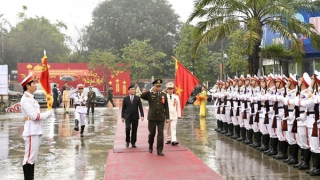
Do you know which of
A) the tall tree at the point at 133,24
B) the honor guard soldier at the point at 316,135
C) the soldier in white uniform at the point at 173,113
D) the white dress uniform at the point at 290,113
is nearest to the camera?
the honor guard soldier at the point at 316,135

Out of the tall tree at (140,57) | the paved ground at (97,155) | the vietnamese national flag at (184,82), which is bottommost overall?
the paved ground at (97,155)

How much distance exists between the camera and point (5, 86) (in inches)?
1082

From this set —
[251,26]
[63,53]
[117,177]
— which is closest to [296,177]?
[117,177]

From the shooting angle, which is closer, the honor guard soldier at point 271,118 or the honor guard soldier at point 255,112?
the honor guard soldier at point 271,118

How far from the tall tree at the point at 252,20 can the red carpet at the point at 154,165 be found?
664 cm

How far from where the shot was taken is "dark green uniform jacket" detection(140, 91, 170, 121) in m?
11.1

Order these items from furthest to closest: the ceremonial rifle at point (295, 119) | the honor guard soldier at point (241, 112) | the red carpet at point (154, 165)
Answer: the honor guard soldier at point (241, 112)
the ceremonial rifle at point (295, 119)
the red carpet at point (154, 165)

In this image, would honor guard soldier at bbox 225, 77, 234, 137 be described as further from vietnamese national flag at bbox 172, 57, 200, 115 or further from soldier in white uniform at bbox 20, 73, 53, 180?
soldier in white uniform at bbox 20, 73, 53, 180

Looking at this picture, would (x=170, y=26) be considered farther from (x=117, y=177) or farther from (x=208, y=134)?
(x=117, y=177)

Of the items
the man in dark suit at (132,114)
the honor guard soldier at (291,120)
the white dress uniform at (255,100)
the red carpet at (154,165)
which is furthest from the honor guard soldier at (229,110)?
the honor guard soldier at (291,120)

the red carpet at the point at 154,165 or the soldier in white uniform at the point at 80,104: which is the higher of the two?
the soldier in white uniform at the point at 80,104

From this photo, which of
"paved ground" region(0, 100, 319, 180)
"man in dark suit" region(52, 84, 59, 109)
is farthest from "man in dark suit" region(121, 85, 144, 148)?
"man in dark suit" region(52, 84, 59, 109)

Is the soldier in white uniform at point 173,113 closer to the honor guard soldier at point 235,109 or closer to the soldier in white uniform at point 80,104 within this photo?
the honor guard soldier at point 235,109

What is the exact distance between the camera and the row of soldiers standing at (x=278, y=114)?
873 cm
